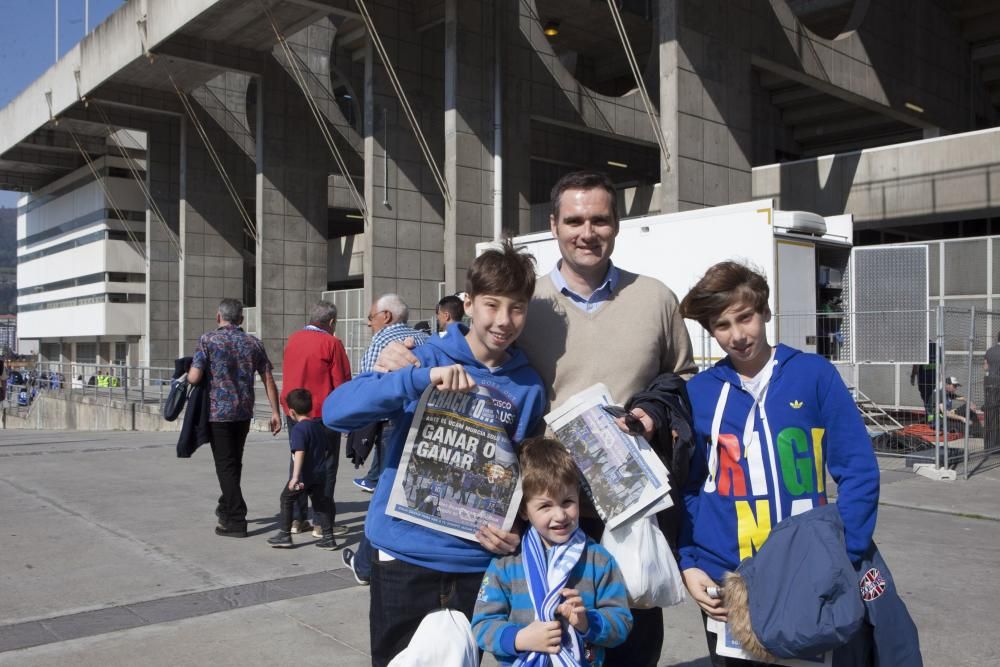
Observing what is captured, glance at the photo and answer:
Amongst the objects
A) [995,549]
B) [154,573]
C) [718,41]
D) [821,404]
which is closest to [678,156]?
[718,41]

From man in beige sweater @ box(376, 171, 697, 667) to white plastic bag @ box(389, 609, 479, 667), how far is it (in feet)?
1.63

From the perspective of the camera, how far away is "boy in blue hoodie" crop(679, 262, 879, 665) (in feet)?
8.25

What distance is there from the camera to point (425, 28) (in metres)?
22.4

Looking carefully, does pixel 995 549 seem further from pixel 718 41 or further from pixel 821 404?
pixel 718 41

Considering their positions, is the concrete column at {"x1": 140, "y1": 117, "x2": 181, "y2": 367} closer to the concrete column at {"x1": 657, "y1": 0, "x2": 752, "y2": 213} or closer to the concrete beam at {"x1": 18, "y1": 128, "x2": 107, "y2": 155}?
the concrete beam at {"x1": 18, "y1": 128, "x2": 107, "y2": 155}

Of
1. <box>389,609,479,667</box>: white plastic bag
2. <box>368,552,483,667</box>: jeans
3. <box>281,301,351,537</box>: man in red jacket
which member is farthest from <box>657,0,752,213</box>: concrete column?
<box>389,609,479,667</box>: white plastic bag

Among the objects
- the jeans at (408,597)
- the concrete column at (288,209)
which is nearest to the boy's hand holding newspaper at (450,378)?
the jeans at (408,597)

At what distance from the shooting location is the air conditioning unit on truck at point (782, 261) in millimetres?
11695

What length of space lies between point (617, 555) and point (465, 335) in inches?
32.5

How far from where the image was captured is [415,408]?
2508 mm

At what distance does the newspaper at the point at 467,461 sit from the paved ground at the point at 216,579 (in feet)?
7.43

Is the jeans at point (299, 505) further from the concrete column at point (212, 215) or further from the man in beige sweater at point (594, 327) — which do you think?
the concrete column at point (212, 215)

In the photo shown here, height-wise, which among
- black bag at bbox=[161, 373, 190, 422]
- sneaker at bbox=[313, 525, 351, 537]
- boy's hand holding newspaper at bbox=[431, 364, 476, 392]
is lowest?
sneaker at bbox=[313, 525, 351, 537]

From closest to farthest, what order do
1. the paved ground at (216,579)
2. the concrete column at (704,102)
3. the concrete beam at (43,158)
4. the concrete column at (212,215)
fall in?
the paved ground at (216,579), the concrete column at (704,102), the concrete column at (212,215), the concrete beam at (43,158)
